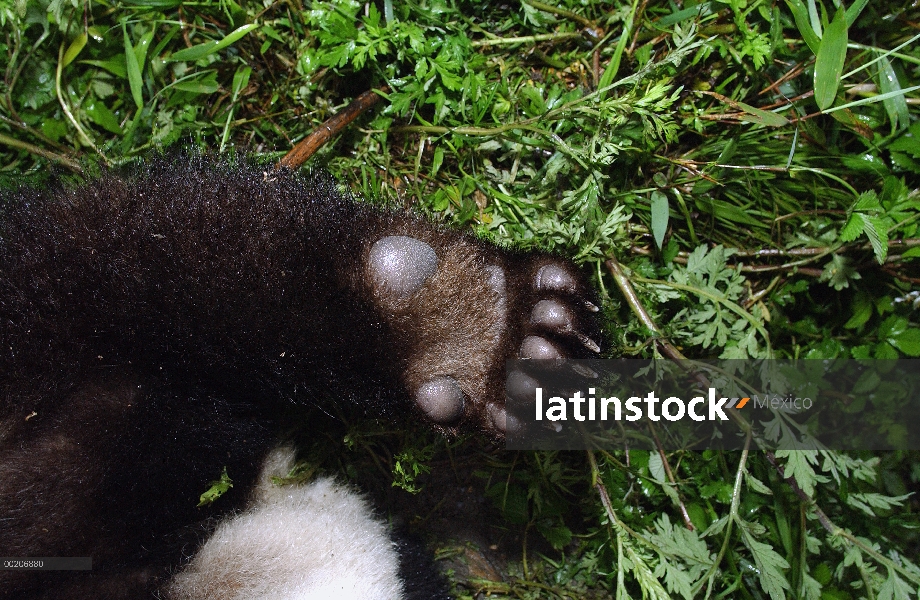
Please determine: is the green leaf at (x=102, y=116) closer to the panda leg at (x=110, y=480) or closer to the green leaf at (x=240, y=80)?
the green leaf at (x=240, y=80)

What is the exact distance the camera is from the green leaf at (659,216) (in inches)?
111

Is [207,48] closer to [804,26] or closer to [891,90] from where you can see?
[804,26]

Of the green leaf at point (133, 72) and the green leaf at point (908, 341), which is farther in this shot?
the green leaf at point (908, 341)

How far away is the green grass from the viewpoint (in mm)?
2738

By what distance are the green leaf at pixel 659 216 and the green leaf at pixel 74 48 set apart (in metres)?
2.67

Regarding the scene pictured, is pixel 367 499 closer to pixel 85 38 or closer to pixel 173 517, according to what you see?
pixel 173 517

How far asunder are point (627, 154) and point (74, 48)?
2.52 meters

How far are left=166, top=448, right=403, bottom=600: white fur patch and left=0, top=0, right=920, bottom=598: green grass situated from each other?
304mm

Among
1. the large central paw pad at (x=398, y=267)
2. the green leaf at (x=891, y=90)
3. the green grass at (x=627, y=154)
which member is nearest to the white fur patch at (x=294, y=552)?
the green grass at (x=627, y=154)

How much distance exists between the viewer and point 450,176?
9.69 ft

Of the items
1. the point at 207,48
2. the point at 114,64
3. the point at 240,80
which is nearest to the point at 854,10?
the point at 240,80

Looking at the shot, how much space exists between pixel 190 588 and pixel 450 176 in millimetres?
1962

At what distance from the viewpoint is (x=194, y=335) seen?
2.02m

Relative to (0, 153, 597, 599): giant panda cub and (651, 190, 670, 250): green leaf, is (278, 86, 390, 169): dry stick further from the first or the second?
(651, 190, 670, 250): green leaf
